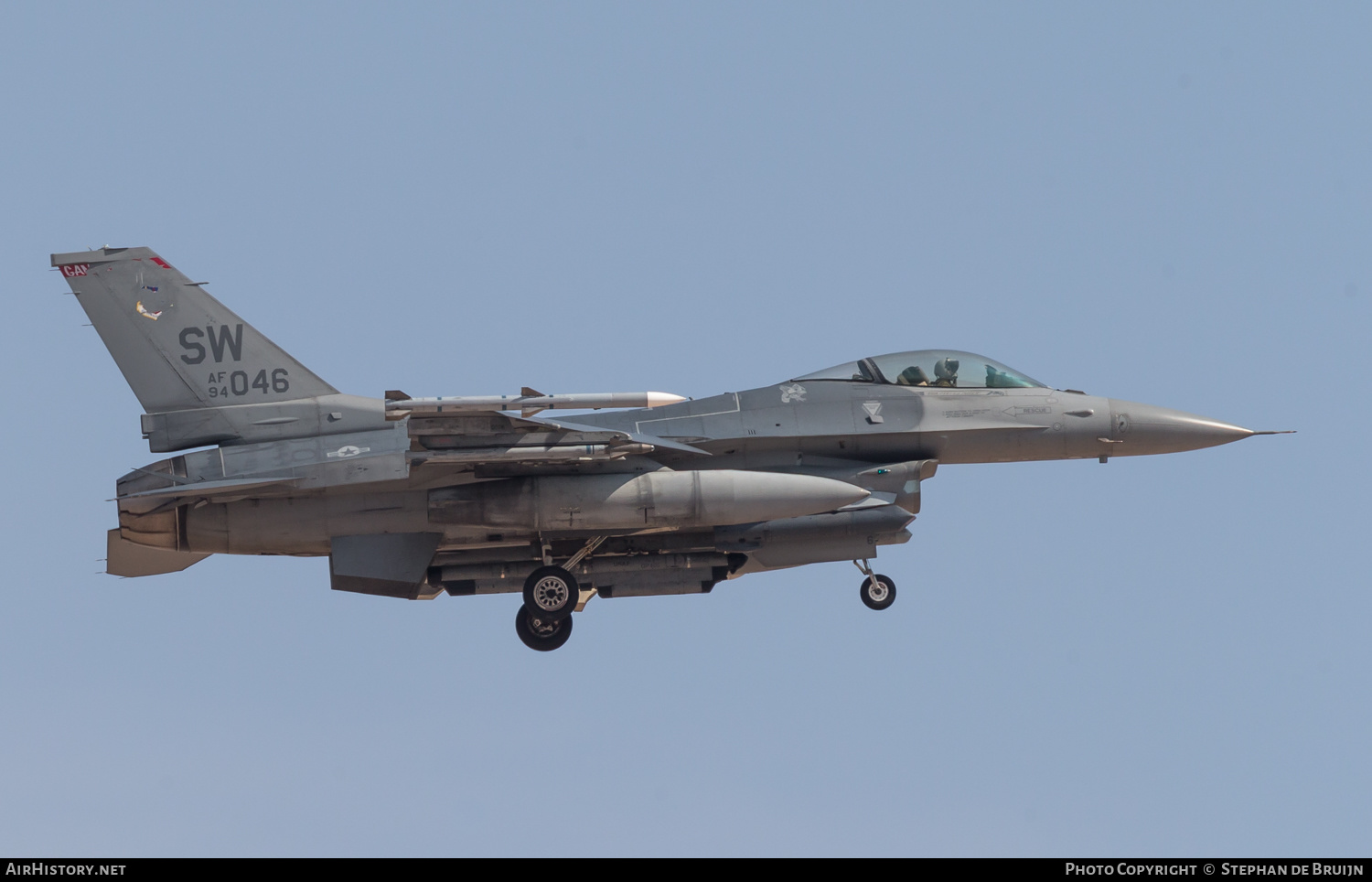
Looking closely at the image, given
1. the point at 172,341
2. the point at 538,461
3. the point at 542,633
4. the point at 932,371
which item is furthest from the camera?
the point at 932,371

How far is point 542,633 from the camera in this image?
68.9 ft

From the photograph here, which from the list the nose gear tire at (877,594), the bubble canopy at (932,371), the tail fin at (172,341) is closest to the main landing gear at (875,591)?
the nose gear tire at (877,594)

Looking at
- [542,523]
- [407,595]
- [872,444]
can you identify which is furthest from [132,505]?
[872,444]

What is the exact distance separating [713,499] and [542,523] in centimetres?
195

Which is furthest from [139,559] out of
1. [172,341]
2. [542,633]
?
[542,633]

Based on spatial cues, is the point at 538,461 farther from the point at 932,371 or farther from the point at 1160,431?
the point at 1160,431

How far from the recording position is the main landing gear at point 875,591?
844 inches

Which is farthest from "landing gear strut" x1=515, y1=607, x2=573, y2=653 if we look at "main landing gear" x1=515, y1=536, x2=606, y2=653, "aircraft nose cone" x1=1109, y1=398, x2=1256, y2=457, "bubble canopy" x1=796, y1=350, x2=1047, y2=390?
"aircraft nose cone" x1=1109, y1=398, x2=1256, y2=457

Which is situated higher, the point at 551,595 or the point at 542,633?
the point at 551,595

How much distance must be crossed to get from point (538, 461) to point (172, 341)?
4.61 m

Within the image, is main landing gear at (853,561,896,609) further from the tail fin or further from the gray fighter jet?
the tail fin

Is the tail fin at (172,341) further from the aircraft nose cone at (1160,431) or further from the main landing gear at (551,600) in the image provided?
the aircraft nose cone at (1160,431)

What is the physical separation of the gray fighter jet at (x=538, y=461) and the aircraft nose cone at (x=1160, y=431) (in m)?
0.03

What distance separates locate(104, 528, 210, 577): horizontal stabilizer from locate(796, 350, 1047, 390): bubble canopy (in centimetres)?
765
